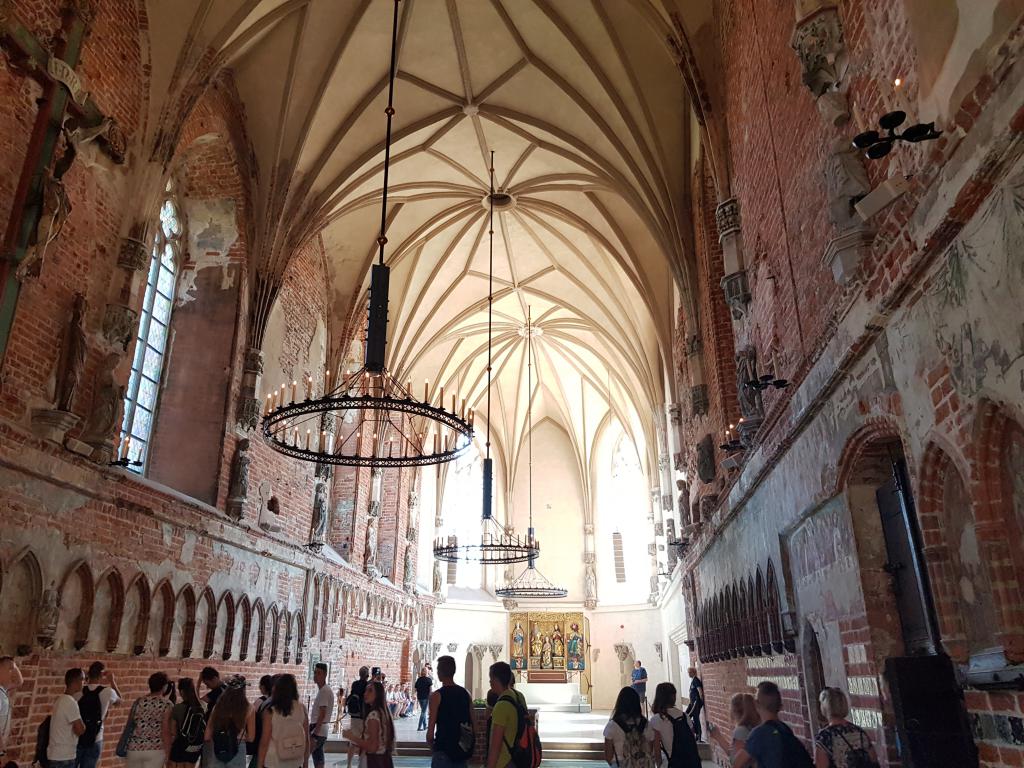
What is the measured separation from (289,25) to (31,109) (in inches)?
227

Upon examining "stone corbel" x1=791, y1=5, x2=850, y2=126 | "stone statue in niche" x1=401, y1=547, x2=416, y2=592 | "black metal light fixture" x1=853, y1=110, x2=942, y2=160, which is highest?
"stone corbel" x1=791, y1=5, x2=850, y2=126

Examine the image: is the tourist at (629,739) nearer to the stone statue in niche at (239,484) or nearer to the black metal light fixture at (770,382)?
the black metal light fixture at (770,382)

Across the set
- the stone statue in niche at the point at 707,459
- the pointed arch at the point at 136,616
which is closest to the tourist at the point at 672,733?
the pointed arch at the point at 136,616

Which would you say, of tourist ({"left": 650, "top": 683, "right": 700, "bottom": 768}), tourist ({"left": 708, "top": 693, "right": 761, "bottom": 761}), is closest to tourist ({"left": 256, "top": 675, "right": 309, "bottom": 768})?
tourist ({"left": 650, "top": 683, "right": 700, "bottom": 768})

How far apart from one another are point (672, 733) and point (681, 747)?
0.13 meters

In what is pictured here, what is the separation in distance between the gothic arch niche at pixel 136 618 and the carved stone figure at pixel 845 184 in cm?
904

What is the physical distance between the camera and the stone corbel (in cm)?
561

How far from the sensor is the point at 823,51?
223 inches

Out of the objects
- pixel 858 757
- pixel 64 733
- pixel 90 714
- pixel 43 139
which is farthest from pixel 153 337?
pixel 858 757

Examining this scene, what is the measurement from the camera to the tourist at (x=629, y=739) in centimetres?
491

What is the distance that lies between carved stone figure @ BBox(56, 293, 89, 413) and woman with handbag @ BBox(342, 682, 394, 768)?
15.3 feet

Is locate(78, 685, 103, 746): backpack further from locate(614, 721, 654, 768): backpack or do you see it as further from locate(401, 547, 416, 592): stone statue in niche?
locate(401, 547, 416, 592): stone statue in niche

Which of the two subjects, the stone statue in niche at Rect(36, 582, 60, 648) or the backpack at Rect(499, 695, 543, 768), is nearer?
the backpack at Rect(499, 695, 543, 768)

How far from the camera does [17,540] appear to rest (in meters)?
7.45
